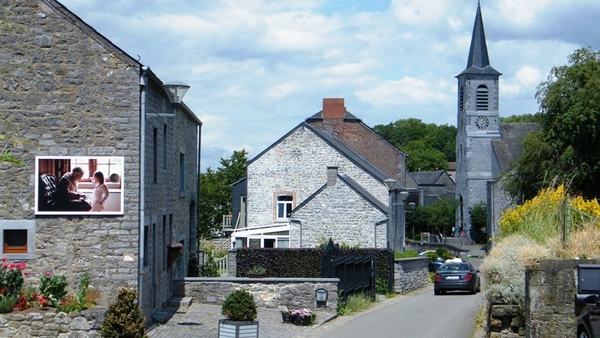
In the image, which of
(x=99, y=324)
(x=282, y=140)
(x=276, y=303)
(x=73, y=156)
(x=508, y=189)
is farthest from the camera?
(x=282, y=140)

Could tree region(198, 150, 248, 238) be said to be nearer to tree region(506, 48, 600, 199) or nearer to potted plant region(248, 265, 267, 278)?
potted plant region(248, 265, 267, 278)

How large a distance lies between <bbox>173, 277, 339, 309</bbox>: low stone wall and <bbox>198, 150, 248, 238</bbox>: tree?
2507 cm

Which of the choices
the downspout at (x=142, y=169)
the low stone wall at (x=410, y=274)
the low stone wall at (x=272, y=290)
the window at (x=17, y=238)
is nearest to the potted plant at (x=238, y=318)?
the downspout at (x=142, y=169)

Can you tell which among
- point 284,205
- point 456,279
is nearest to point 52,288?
point 456,279

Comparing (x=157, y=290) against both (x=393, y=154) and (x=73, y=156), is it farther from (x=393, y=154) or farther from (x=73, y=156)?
(x=393, y=154)

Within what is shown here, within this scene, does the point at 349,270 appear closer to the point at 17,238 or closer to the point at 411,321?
the point at 411,321

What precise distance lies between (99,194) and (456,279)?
61.2ft

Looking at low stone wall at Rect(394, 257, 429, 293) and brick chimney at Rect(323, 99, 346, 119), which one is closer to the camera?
low stone wall at Rect(394, 257, 429, 293)

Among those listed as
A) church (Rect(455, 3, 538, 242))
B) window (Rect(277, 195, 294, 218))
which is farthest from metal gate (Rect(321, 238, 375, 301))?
church (Rect(455, 3, 538, 242))

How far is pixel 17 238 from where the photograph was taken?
17719 mm

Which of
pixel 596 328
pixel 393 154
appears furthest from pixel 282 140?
pixel 596 328

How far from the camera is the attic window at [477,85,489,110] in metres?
86.2

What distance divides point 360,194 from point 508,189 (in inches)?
304

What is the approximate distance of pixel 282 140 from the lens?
150 feet
